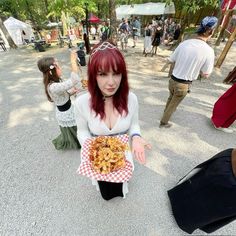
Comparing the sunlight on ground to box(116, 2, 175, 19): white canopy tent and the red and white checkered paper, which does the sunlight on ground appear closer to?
the red and white checkered paper

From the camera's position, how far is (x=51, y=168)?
9.61 feet

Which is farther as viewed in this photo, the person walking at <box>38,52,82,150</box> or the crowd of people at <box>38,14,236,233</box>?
the person walking at <box>38,52,82,150</box>

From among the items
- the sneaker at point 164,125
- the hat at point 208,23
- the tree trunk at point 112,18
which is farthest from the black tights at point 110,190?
the tree trunk at point 112,18

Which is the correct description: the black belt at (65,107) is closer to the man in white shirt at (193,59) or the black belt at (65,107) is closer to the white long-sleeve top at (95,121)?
the white long-sleeve top at (95,121)

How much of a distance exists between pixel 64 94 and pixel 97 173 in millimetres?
1484

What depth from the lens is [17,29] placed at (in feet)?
62.2

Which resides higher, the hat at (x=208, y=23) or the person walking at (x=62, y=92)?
the hat at (x=208, y=23)

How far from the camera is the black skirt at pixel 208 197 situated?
1.49 metres

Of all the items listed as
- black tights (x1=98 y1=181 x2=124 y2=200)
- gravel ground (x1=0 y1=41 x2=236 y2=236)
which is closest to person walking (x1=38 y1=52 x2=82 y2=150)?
gravel ground (x1=0 y1=41 x2=236 y2=236)

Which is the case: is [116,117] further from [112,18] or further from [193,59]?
[112,18]

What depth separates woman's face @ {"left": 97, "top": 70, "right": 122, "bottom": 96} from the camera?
134 centimetres

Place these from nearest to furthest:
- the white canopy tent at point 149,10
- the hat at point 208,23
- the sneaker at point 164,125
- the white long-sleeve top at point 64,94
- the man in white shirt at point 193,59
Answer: the white long-sleeve top at point 64,94 → the hat at point 208,23 → the man in white shirt at point 193,59 → the sneaker at point 164,125 → the white canopy tent at point 149,10

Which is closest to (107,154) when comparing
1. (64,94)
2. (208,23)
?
(64,94)

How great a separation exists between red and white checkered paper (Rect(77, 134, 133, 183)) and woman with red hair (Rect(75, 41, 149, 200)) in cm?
10
